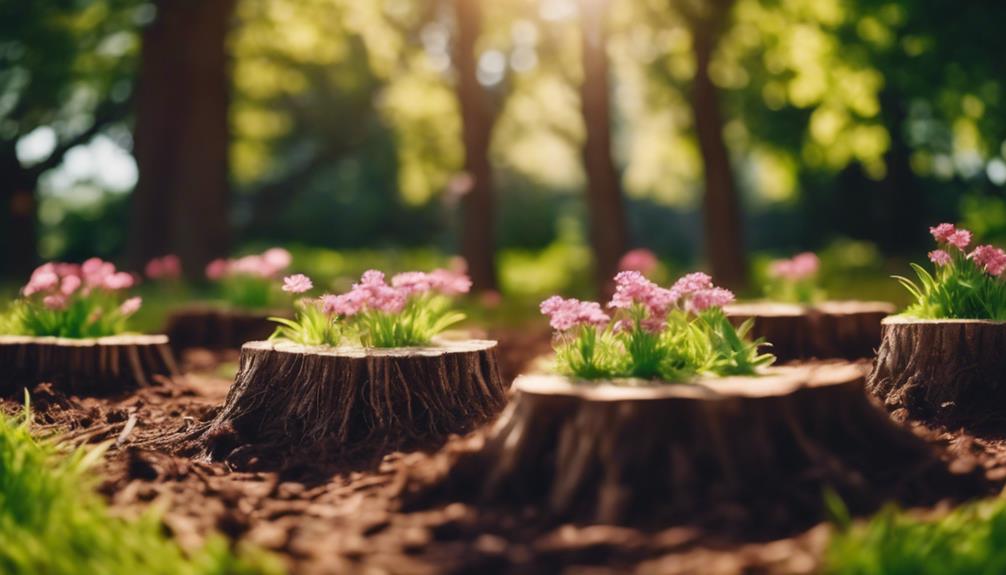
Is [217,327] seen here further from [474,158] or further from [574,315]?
[474,158]

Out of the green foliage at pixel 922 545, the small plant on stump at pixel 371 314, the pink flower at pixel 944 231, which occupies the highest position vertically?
the pink flower at pixel 944 231

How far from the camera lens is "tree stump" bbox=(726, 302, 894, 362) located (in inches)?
310

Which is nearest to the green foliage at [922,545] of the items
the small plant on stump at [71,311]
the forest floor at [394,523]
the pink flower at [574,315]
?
the forest floor at [394,523]

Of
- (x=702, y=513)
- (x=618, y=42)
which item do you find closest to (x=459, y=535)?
(x=702, y=513)

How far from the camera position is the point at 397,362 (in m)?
5.73

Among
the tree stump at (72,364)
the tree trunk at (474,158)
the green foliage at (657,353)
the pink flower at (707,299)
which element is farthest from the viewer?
the tree trunk at (474,158)

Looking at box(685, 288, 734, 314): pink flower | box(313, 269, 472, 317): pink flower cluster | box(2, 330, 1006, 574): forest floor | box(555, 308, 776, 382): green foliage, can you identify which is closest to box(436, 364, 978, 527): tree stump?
box(2, 330, 1006, 574): forest floor

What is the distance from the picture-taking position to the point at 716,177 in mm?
16625

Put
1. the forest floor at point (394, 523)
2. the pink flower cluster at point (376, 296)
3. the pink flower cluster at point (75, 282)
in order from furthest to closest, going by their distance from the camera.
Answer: the pink flower cluster at point (75, 282) → the pink flower cluster at point (376, 296) → the forest floor at point (394, 523)

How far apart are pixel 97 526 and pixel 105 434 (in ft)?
8.28

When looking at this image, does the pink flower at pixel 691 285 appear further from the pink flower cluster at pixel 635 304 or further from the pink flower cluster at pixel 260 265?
the pink flower cluster at pixel 260 265

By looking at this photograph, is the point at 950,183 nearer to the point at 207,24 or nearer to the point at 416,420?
the point at 207,24

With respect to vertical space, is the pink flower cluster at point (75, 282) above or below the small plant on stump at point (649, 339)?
above

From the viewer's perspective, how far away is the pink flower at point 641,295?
511 cm
